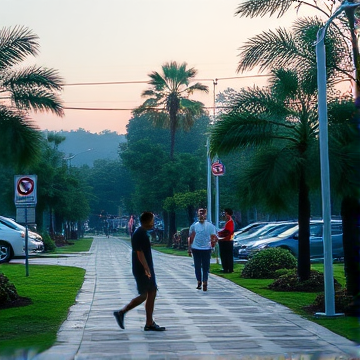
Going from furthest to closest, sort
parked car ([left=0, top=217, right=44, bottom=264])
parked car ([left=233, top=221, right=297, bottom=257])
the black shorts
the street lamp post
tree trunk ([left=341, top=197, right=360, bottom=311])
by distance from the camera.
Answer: parked car ([left=233, top=221, right=297, bottom=257]) → parked car ([left=0, top=217, right=44, bottom=264]) → tree trunk ([left=341, top=197, right=360, bottom=311]) → the street lamp post → the black shorts

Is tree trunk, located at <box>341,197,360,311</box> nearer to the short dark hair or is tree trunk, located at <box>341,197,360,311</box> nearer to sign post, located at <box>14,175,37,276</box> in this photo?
the short dark hair

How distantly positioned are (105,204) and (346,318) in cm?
10631

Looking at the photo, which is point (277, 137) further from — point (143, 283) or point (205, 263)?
point (143, 283)

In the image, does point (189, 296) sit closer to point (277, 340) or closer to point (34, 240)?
point (277, 340)

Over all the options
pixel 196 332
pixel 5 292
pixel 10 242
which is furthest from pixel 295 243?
pixel 196 332

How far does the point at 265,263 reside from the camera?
22.8 metres

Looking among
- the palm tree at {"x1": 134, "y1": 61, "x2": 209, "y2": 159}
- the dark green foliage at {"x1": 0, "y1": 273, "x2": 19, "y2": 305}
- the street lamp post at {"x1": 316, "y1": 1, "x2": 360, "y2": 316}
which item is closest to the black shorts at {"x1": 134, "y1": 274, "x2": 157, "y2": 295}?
the street lamp post at {"x1": 316, "y1": 1, "x2": 360, "y2": 316}

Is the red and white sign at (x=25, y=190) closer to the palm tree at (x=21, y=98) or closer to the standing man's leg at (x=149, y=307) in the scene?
the palm tree at (x=21, y=98)

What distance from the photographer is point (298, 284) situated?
61.8 feet

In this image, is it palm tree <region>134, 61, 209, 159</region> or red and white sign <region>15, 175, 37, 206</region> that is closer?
red and white sign <region>15, 175, 37, 206</region>

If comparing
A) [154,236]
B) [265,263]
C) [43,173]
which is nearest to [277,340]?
[265,263]

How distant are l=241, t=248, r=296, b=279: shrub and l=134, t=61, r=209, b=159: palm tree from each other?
2926 centimetres

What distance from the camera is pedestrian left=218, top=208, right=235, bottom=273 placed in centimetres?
2339

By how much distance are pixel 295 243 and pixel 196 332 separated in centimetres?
1744
